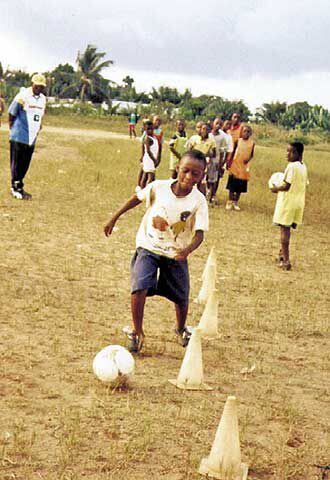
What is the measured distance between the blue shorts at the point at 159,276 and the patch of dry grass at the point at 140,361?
44 centimetres

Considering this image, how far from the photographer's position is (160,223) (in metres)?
5.35

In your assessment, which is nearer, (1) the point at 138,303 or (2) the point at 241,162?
(1) the point at 138,303

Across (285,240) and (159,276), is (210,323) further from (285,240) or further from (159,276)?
(285,240)

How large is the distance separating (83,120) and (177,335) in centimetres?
4167

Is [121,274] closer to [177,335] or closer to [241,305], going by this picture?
[241,305]


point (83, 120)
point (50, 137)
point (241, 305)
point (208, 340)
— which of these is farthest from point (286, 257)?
point (83, 120)

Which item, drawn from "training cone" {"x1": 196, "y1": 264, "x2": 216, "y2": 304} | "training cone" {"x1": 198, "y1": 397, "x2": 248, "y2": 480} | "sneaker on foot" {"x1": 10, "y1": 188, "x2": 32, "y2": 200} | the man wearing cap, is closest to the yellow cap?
the man wearing cap

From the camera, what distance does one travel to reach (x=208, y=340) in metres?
5.94

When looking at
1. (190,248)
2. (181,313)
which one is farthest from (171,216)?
(181,313)

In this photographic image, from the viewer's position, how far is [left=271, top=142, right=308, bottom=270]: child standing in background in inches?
357

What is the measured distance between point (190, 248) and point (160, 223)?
0.29 meters

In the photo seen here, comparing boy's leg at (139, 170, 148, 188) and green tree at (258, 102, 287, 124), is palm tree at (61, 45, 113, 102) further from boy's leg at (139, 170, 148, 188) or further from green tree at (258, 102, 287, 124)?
boy's leg at (139, 170, 148, 188)

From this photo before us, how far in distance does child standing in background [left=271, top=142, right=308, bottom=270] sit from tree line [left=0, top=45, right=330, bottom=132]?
4351cm

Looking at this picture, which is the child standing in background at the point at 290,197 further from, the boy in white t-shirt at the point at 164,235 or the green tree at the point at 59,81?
the green tree at the point at 59,81
